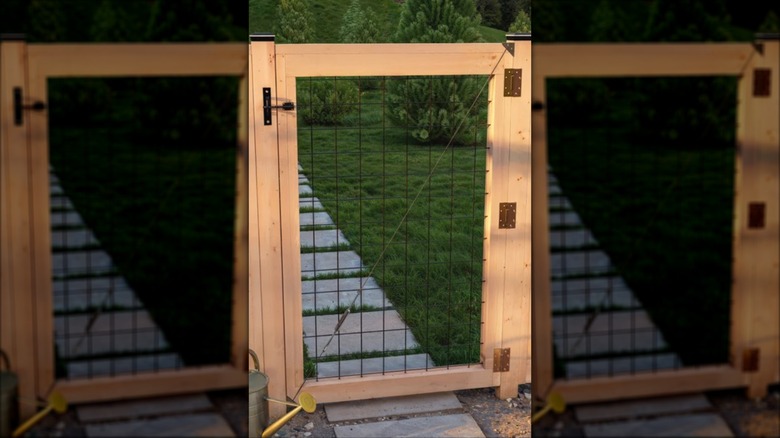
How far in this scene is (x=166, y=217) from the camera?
84 cm

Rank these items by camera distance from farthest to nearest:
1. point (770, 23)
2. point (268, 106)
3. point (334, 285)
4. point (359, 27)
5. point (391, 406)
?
point (359, 27)
point (334, 285)
point (391, 406)
point (268, 106)
point (770, 23)

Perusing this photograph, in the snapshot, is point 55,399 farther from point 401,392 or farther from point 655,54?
point 401,392

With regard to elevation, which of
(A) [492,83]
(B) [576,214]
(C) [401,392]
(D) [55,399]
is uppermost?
(A) [492,83]

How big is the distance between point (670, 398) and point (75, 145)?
0.61 m

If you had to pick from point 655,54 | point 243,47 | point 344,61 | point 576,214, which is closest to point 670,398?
point 576,214

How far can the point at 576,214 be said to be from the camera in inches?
29.3

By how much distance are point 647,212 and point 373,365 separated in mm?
3728

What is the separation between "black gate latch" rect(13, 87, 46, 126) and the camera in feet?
2.61

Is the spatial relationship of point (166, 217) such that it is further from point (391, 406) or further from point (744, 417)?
point (391, 406)

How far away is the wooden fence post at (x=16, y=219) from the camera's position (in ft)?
2.58

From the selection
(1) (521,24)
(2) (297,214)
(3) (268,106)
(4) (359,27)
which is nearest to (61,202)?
(3) (268,106)

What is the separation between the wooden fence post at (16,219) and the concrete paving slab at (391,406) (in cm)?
340

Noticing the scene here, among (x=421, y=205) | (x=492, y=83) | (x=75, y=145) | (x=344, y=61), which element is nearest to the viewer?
(x=75, y=145)

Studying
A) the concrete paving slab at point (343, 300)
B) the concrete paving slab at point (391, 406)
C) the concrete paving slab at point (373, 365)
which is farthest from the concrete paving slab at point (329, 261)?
the concrete paving slab at point (391, 406)
